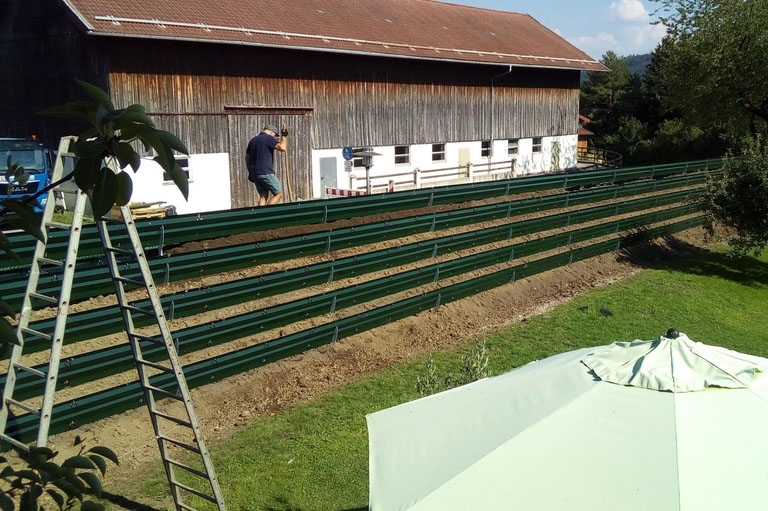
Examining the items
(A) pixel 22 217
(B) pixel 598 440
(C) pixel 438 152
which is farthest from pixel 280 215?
(C) pixel 438 152

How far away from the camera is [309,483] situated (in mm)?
6508

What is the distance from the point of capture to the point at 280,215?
32.9 ft

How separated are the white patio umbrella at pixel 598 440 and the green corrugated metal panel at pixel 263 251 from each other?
456 cm

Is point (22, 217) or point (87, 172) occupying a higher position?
point (87, 172)

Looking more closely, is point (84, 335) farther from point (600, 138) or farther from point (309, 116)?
point (600, 138)

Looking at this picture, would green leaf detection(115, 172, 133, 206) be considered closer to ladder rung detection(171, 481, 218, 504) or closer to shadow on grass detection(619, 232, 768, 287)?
ladder rung detection(171, 481, 218, 504)

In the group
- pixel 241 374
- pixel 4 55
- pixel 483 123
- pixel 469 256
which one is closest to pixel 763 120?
pixel 483 123

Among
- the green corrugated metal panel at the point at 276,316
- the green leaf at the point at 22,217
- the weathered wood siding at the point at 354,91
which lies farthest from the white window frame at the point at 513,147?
the green leaf at the point at 22,217

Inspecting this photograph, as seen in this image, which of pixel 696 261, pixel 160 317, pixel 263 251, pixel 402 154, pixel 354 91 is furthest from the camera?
→ pixel 402 154

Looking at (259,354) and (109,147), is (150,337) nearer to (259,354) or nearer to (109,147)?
(259,354)

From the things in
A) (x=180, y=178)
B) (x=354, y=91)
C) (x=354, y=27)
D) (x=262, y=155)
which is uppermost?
(x=354, y=27)

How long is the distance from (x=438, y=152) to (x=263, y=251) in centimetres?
2533

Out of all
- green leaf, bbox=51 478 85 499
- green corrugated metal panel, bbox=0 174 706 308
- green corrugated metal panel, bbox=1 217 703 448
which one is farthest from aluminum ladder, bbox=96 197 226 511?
green leaf, bbox=51 478 85 499

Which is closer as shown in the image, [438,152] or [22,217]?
[22,217]
